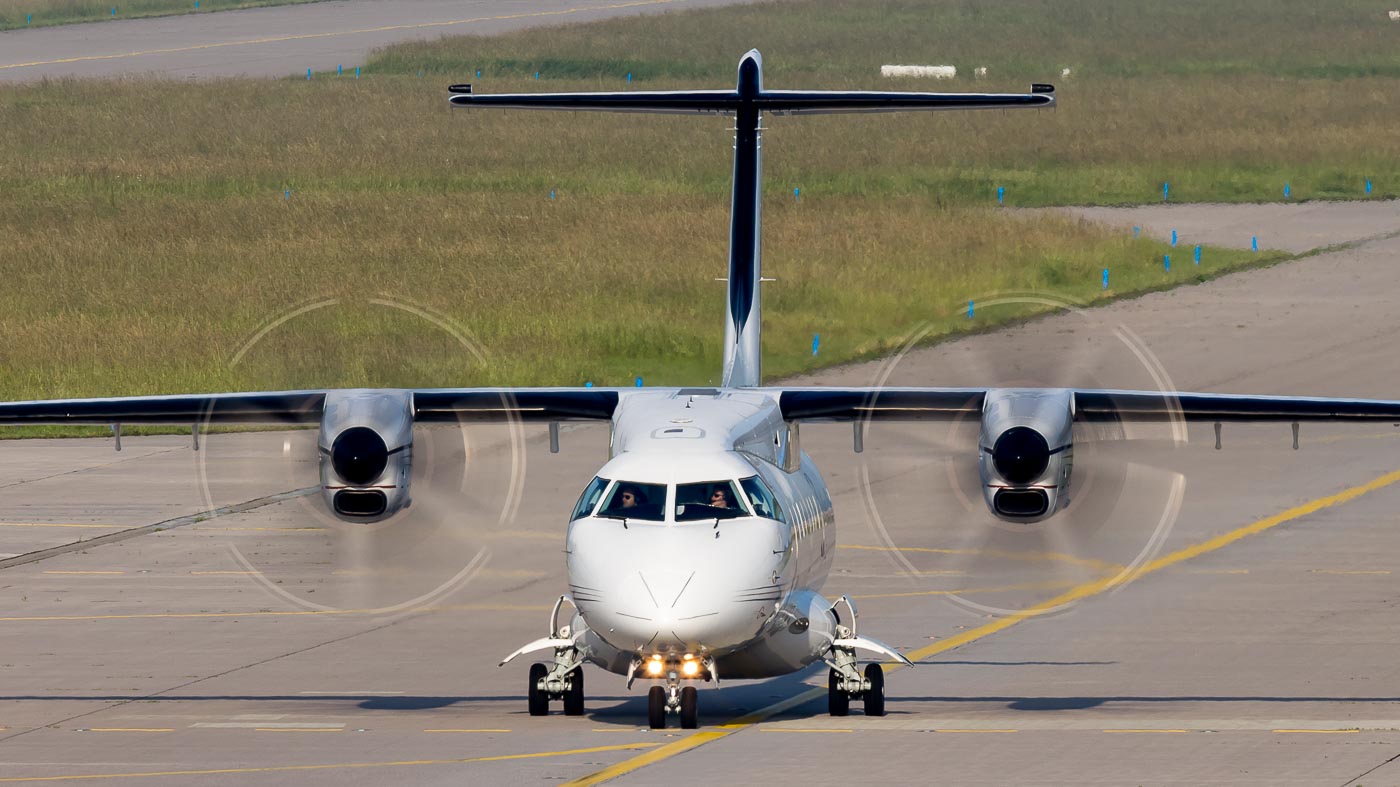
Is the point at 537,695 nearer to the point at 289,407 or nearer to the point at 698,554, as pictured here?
the point at 698,554

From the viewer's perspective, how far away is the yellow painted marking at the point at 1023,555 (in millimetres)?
27750

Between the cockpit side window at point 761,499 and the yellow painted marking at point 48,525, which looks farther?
the yellow painted marking at point 48,525

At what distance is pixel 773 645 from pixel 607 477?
2.05m

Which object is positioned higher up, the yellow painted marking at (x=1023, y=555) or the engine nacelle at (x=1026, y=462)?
the engine nacelle at (x=1026, y=462)

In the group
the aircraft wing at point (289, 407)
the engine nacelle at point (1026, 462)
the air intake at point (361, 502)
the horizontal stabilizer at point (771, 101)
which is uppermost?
the horizontal stabilizer at point (771, 101)

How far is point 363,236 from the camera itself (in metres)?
56.9

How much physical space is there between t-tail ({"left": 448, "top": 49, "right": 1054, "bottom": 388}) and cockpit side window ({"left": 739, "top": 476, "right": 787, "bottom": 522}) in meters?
4.40

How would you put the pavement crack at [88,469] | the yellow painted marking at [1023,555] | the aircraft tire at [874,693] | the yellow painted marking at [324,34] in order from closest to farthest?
the aircraft tire at [874,693], the yellow painted marking at [1023,555], the pavement crack at [88,469], the yellow painted marking at [324,34]

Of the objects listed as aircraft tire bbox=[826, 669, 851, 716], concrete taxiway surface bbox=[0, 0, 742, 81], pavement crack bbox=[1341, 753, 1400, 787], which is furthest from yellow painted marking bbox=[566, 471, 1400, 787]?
concrete taxiway surface bbox=[0, 0, 742, 81]

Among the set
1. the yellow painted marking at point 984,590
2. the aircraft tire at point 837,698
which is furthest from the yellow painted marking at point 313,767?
the yellow painted marking at point 984,590

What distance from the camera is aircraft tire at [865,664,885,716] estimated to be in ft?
64.1

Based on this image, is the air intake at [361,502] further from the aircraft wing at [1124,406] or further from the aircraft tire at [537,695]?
the aircraft wing at [1124,406]

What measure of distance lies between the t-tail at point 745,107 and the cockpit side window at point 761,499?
440 centimetres

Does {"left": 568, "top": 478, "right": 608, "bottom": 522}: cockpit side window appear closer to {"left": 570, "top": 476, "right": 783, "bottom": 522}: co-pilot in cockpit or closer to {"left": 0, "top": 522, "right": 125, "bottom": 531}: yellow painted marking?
{"left": 570, "top": 476, "right": 783, "bottom": 522}: co-pilot in cockpit
